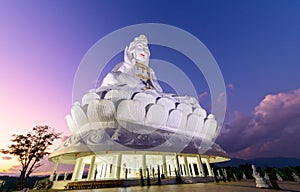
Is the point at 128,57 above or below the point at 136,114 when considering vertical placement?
above

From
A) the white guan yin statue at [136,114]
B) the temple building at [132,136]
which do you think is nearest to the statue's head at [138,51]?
the white guan yin statue at [136,114]

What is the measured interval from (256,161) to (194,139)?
187477mm

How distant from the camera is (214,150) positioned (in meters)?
15.1

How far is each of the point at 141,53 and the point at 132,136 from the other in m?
13.7

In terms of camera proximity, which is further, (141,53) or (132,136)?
(141,53)

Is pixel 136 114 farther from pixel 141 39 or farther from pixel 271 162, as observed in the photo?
pixel 271 162

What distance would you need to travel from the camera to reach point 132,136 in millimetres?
12672

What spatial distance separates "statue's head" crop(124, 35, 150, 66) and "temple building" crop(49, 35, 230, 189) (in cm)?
763

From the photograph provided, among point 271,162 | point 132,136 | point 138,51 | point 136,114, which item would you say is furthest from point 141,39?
point 271,162

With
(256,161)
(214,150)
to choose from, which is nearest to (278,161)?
(256,161)

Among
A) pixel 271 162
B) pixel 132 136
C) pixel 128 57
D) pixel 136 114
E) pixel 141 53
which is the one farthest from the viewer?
pixel 271 162

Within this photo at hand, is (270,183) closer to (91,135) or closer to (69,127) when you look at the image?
(91,135)

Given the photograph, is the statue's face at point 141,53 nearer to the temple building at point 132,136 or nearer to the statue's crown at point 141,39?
the statue's crown at point 141,39

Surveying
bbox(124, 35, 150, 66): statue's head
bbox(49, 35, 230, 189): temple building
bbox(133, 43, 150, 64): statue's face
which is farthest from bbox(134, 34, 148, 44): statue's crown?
bbox(49, 35, 230, 189): temple building
